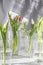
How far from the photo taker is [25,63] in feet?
4.08

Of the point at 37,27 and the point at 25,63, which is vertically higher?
the point at 37,27

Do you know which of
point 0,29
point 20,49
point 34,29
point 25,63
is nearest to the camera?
point 0,29

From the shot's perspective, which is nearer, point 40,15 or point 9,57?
point 9,57

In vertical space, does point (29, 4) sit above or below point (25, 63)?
above

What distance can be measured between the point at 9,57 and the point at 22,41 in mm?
272

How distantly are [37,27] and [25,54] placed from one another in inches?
10.0

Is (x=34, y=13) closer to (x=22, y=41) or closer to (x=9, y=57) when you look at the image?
(x=22, y=41)

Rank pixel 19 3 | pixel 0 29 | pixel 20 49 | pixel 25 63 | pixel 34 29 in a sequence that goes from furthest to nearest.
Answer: pixel 19 3
pixel 20 49
pixel 34 29
pixel 25 63
pixel 0 29

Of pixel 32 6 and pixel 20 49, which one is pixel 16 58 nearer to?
pixel 20 49

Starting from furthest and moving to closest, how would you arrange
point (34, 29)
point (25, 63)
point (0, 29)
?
point (34, 29)
point (25, 63)
point (0, 29)

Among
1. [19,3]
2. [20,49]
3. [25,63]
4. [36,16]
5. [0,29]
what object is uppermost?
[19,3]

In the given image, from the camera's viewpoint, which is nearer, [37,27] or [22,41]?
[37,27]

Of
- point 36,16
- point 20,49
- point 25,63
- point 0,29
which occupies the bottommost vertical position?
point 25,63

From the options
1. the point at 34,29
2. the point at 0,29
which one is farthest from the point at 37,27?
the point at 0,29
